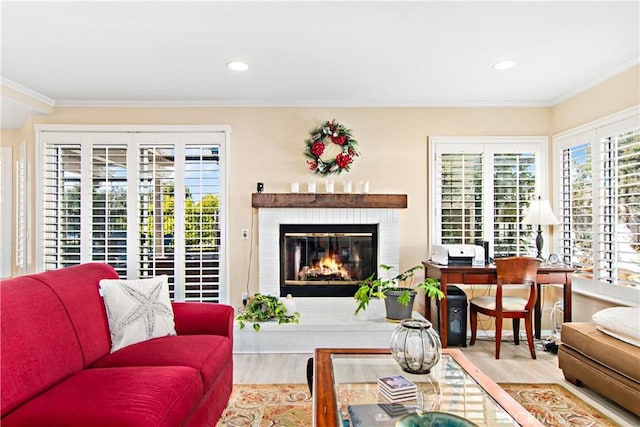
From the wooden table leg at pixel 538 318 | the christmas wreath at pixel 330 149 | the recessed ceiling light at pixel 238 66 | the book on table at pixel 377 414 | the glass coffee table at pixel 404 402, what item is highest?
the recessed ceiling light at pixel 238 66

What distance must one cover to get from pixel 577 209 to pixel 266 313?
3226 mm

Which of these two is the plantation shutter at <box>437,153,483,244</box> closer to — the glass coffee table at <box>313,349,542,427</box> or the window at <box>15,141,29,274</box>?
the glass coffee table at <box>313,349,542,427</box>

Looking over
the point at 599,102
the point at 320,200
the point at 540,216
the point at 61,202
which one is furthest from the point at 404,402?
the point at 61,202

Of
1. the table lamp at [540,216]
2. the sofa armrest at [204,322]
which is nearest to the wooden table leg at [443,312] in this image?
the table lamp at [540,216]

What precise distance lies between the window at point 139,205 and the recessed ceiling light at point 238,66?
1025mm

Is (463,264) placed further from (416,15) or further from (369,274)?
(416,15)

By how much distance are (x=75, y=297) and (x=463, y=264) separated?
3140 millimetres

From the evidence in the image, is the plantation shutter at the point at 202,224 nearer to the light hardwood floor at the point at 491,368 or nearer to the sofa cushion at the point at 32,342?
the light hardwood floor at the point at 491,368

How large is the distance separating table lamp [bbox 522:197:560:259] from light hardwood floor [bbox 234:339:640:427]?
103cm

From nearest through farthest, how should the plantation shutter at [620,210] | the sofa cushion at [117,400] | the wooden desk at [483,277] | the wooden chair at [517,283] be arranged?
the sofa cushion at [117,400] < the plantation shutter at [620,210] < the wooden chair at [517,283] < the wooden desk at [483,277]

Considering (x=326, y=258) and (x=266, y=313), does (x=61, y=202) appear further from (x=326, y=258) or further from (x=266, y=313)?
(x=326, y=258)

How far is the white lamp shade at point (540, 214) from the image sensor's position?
12.3ft

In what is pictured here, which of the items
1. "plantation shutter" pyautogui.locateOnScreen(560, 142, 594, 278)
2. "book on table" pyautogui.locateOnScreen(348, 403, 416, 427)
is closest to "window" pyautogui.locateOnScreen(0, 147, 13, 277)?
"book on table" pyautogui.locateOnScreen(348, 403, 416, 427)

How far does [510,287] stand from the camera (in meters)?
4.21
